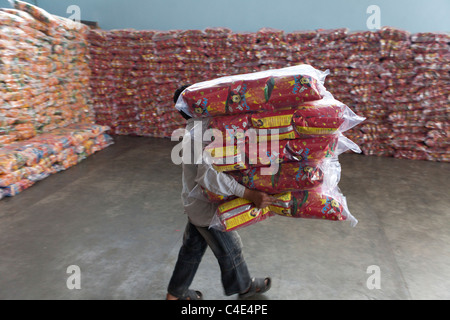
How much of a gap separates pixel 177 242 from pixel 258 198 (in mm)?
1659

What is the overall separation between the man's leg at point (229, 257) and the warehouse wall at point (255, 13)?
255 inches

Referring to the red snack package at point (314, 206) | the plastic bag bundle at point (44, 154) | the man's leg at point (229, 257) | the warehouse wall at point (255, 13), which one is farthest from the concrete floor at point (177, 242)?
the warehouse wall at point (255, 13)

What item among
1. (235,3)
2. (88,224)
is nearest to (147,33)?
(235,3)

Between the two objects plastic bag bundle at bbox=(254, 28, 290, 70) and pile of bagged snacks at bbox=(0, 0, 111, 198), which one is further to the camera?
A: plastic bag bundle at bbox=(254, 28, 290, 70)

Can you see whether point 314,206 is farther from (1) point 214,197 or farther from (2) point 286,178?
(1) point 214,197

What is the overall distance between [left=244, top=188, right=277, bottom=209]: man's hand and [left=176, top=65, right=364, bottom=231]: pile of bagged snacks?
39 mm

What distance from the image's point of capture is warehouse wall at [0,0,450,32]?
22.7ft

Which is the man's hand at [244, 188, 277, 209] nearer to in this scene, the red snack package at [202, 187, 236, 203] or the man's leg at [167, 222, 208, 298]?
the red snack package at [202, 187, 236, 203]

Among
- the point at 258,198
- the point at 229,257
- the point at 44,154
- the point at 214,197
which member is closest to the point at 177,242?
the point at 229,257

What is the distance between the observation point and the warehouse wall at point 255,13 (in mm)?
6910

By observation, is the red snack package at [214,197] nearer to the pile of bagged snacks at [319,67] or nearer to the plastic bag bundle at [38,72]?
the plastic bag bundle at [38,72]

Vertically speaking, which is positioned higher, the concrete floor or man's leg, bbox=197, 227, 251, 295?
man's leg, bbox=197, 227, 251, 295

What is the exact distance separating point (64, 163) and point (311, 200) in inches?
181

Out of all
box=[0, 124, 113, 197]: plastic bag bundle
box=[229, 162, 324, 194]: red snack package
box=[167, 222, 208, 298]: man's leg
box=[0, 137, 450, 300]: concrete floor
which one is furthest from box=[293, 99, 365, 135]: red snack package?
box=[0, 124, 113, 197]: plastic bag bundle
